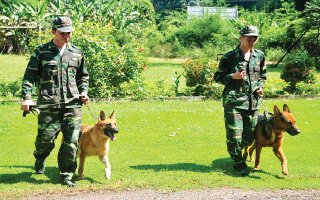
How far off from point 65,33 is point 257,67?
127 inches

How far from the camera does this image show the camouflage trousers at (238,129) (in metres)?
8.71

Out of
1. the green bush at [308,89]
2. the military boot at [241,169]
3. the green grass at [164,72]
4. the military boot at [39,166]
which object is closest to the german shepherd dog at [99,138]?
the military boot at [39,166]

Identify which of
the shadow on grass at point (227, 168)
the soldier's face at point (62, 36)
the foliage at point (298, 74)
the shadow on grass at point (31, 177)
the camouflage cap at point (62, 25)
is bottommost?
the shadow on grass at point (227, 168)

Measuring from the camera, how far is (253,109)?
8891mm

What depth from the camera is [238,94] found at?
8.74 m

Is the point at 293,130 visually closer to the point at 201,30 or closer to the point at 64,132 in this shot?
the point at 64,132

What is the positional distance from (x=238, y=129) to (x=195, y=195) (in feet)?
5.07

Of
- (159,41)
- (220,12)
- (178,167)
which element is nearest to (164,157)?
(178,167)

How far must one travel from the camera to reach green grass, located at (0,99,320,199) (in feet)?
27.1

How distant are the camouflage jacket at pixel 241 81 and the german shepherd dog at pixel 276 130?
356 millimetres

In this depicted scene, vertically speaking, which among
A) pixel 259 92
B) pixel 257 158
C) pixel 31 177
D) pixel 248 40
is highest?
pixel 248 40

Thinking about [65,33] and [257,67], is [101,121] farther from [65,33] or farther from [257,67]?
[257,67]

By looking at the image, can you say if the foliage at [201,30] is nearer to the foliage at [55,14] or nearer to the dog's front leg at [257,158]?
the foliage at [55,14]

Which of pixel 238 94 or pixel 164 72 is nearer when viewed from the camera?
pixel 238 94
